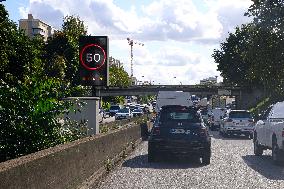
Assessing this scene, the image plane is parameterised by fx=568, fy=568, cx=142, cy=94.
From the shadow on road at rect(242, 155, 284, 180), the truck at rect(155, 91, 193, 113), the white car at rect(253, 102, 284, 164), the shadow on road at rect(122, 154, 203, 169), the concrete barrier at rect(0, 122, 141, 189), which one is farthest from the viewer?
the truck at rect(155, 91, 193, 113)

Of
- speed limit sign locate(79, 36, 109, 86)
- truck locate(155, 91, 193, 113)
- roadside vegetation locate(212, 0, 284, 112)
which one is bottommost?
truck locate(155, 91, 193, 113)

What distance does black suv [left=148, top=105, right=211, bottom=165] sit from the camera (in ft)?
54.0

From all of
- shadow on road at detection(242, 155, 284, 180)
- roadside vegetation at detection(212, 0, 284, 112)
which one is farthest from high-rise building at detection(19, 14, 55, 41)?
shadow on road at detection(242, 155, 284, 180)

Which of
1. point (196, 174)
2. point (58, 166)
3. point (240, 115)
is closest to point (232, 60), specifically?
point (240, 115)

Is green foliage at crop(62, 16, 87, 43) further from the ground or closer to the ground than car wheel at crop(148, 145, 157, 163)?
further from the ground

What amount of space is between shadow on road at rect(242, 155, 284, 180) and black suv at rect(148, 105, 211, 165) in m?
1.46

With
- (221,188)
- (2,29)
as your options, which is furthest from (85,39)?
(2,29)

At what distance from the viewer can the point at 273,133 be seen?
17188 mm

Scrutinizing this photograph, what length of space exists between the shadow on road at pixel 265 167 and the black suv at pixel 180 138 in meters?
1.46

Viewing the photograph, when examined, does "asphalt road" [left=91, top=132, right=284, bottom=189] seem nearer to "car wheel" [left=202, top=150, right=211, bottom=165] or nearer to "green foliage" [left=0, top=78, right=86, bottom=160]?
"car wheel" [left=202, top=150, right=211, bottom=165]

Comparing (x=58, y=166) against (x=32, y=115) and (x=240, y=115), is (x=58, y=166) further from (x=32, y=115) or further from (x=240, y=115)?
(x=240, y=115)

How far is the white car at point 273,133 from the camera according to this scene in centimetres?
1619

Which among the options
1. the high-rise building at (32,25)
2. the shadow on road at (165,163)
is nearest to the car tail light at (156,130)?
the shadow on road at (165,163)

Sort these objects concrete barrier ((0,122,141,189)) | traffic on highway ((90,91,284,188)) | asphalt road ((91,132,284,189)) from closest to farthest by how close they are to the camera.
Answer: concrete barrier ((0,122,141,189)) < asphalt road ((91,132,284,189)) < traffic on highway ((90,91,284,188))
